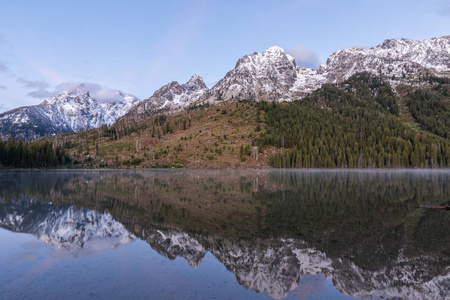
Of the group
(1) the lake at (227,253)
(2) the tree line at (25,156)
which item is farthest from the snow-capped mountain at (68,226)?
(2) the tree line at (25,156)

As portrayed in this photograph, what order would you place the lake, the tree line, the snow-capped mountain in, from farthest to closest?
the tree line → the snow-capped mountain → the lake

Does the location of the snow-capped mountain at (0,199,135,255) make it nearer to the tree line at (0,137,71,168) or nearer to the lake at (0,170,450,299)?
the lake at (0,170,450,299)

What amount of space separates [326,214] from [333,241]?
876cm

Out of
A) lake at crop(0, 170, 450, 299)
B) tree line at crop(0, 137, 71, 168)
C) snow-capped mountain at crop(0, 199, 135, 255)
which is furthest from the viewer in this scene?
tree line at crop(0, 137, 71, 168)

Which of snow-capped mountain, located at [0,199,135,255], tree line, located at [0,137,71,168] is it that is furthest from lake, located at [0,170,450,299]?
tree line, located at [0,137,71,168]

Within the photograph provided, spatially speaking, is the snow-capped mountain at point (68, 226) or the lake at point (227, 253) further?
the snow-capped mountain at point (68, 226)

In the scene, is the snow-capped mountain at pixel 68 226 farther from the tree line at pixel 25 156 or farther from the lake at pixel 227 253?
the tree line at pixel 25 156

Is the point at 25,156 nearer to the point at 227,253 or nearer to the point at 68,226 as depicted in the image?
the point at 68,226

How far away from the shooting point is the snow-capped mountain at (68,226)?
19734mm

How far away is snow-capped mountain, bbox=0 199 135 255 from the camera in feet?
64.7

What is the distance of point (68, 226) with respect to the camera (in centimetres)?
2425

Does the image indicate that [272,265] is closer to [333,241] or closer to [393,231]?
[333,241]

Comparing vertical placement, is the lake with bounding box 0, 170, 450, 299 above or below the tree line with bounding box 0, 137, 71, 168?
below

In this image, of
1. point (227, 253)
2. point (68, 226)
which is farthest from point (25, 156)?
point (227, 253)
